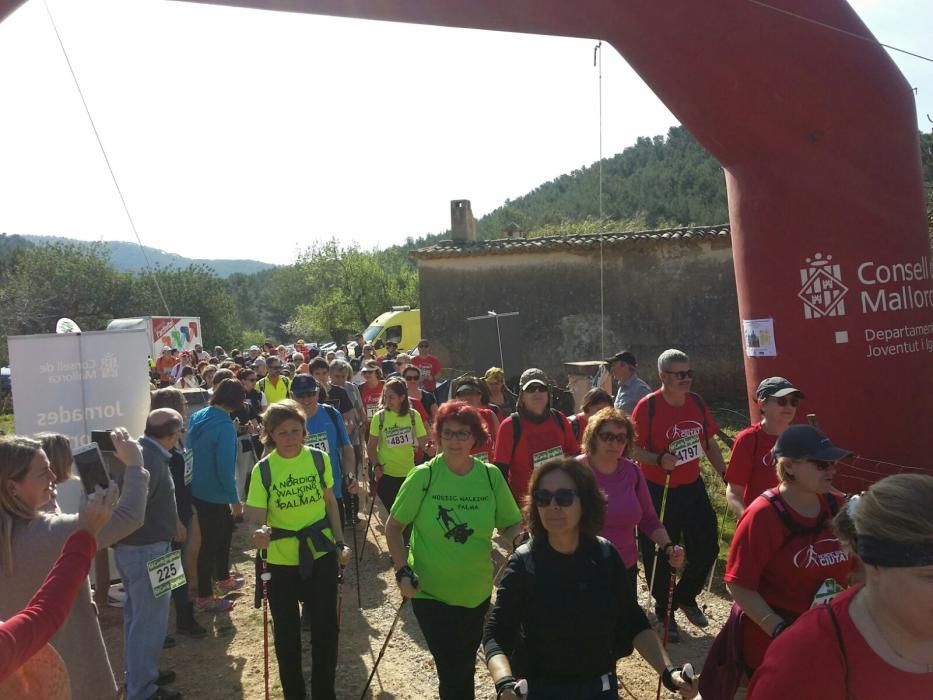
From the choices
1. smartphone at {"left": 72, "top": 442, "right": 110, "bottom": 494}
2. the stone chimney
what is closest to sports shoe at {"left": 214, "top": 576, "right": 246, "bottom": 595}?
smartphone at {"left": 72, "top": 442, "right": 110, "bottom": 494}

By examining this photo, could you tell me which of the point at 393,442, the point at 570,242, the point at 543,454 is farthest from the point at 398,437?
the point at 570,242

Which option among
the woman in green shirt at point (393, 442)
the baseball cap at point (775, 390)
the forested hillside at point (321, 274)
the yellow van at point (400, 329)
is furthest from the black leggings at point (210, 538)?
the forested hillside at point (321, 274)

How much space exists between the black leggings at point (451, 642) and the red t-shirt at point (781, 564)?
1364mm

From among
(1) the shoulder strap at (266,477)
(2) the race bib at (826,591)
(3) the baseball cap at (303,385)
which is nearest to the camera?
(2) the race bib at (826,591)

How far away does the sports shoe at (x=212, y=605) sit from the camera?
667 centimetres

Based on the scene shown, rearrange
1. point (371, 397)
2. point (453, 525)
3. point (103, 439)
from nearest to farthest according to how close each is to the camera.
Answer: point (453, 525)
point (103, 439)
point (371, 397)

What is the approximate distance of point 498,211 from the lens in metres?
81.6

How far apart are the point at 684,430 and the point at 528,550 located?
3067 millimetres

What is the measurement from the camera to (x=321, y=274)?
196 ft

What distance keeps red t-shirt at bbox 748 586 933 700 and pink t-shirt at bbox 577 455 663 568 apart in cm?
258

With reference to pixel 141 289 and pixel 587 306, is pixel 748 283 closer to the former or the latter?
pixel 587 306

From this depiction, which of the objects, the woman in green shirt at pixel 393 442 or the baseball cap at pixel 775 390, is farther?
the woman in green shirt at pixel 393 442

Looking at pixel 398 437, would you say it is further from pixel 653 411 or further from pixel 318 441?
pixel 653 411

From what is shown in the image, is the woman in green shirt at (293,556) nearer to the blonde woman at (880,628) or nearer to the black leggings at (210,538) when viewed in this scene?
the black leggings at (210,538)
